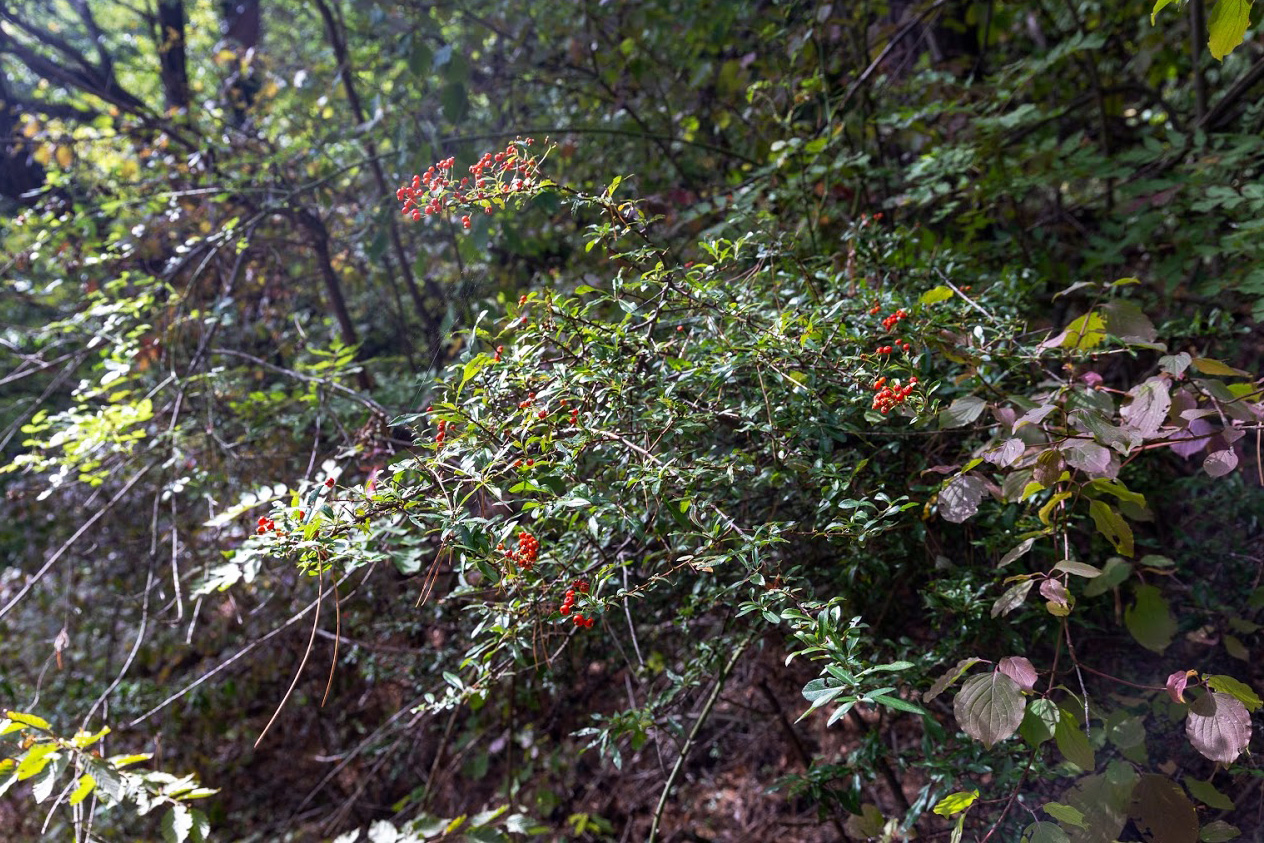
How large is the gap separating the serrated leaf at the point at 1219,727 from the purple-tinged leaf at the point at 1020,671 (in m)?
0.24

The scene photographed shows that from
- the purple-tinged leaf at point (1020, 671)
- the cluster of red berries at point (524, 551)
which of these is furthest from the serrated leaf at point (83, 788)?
the purple-tinged leaf at point (1020, 671)

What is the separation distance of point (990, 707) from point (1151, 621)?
629mm

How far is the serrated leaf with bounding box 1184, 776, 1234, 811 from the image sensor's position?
125 cm

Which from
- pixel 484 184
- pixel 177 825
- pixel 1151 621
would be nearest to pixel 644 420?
pixel 484 184

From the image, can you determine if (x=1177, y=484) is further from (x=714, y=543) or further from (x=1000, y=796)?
(x=714, y=543)

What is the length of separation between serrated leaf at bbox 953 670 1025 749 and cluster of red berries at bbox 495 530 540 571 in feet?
1.95

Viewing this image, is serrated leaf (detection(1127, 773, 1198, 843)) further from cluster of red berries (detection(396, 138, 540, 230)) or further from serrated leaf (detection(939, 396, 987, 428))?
cluster of red berries (detection(396, 138, 540, 230))

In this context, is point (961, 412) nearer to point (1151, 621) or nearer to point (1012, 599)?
point (1012, 599)

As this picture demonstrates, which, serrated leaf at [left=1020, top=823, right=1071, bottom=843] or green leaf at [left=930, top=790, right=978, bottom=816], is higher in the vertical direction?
green leaf at [left=930, top=790, right=978, bottom=816]

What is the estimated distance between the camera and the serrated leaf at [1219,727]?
3.54 feet

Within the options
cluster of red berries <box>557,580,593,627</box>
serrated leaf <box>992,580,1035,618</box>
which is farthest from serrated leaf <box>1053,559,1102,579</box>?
cluster of red berries <box>557,580,593,627</box>

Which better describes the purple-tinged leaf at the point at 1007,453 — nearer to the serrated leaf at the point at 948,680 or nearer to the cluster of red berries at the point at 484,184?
the serrated leaf at the point at 948,680

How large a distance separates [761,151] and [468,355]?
1667 millimetres

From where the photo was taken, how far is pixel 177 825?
158cm
